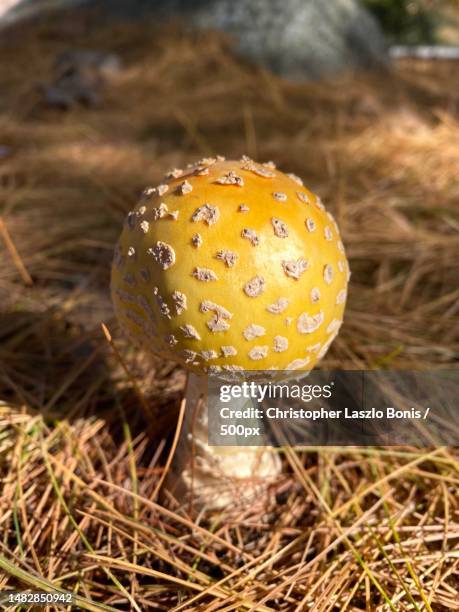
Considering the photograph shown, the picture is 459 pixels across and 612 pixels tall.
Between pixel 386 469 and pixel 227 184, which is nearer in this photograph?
pixel 227 184

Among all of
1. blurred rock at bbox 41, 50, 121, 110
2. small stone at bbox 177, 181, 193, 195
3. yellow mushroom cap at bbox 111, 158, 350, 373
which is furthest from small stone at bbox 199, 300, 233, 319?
blurred rock at bbox 41, 50, 121, 110

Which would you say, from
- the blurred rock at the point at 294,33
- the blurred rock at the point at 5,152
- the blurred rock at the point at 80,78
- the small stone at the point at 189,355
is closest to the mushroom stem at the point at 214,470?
the small stone at the point at 189,355

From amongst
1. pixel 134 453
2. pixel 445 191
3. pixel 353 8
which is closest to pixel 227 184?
pixel 134 453

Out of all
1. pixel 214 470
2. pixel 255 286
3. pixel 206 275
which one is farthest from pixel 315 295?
pixel 214 470

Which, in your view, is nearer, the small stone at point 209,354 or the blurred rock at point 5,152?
the small stone at point 209,354

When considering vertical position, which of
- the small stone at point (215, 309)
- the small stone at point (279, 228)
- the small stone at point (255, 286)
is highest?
the small stone at point (279, 228)

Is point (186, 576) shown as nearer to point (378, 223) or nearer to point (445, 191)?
point (378, 223)

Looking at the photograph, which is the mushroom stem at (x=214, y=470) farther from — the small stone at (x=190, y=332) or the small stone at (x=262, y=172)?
the small stone at (x=262, y=172)

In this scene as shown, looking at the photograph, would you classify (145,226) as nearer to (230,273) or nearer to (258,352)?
(230,273)
